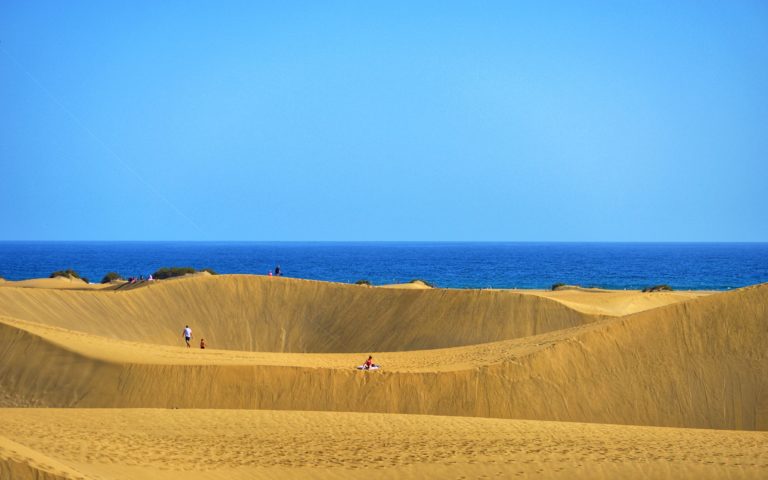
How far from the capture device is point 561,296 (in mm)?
51156

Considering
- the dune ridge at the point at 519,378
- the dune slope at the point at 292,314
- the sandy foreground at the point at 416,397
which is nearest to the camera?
the sandy foreground at the point at 416,397

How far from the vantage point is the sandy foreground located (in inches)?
677

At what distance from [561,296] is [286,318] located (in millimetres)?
15982

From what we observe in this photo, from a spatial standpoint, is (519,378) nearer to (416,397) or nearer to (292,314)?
(416,397)

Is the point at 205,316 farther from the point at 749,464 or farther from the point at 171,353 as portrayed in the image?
the point at 749,464

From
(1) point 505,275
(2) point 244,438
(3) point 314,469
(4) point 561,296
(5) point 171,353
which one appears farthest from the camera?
(1) point 505,275

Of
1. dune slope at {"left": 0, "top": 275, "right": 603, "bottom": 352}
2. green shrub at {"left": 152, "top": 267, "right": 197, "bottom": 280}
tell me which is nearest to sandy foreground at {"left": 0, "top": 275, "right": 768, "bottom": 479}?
dune slope at {"left": 0, "top": 275, "right": 603, "bottom": 352}

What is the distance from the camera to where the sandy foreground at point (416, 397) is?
17.2 meters

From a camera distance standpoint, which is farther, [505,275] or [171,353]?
[505,275]

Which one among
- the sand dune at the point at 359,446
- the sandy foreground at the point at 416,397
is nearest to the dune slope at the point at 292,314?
the sandy foreground at the point at 416,397

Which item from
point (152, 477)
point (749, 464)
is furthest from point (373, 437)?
point (749, 464)

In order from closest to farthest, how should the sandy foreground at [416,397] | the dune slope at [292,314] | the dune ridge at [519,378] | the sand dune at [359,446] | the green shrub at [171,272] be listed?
the sand dune at [359,446] → the sandy foreground at [416,397] → the dune ridge at [519,378] → the dune slope at [292,314] → the green shrub at [171,272]

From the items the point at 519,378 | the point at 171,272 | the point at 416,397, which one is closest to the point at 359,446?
the point at 416,397

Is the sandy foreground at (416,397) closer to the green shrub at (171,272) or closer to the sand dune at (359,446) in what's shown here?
the sand dune at (359,446)
